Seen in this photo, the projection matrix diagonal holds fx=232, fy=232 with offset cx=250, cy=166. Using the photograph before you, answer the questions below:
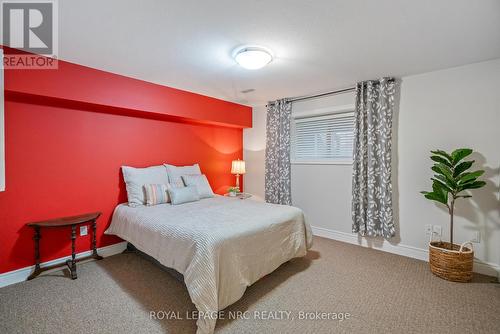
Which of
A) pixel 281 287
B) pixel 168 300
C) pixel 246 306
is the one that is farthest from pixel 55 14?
pixel 281 287

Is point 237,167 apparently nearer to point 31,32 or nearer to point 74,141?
point 74,141

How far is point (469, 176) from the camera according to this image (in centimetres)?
229

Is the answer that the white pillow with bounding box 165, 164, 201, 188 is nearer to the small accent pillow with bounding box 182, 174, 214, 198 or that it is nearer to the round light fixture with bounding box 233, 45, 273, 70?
the small accent pillow with bounding box 182, 174, 214, 198

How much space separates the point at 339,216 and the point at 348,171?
0.71 meters

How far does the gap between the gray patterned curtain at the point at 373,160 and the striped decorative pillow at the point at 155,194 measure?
263 centimetres

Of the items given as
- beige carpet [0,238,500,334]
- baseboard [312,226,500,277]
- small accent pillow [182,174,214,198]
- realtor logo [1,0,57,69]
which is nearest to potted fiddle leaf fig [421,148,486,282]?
beige carpet [0,238,500,334]

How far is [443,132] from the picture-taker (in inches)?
108

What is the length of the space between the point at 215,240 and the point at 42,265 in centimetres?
220

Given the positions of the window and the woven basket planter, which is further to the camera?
the window

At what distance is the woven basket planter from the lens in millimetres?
2318

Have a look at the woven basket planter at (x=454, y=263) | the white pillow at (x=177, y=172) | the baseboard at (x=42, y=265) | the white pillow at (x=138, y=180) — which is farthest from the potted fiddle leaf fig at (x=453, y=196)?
the baseboard at (x=42, y=265)

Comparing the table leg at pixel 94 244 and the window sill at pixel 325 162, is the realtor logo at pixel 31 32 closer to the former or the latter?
the table leg at pixel 94 244

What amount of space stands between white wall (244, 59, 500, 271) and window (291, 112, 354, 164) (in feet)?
0.68

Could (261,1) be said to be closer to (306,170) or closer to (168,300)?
(168,300)
